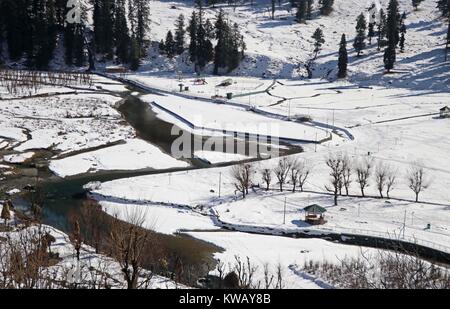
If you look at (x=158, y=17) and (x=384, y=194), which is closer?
(x=384, y=194)

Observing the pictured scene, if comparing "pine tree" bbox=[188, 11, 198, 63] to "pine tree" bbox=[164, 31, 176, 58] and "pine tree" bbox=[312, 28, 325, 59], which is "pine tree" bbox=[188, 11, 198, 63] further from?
"pine tree" bbox=[312, 28, 325, 59]

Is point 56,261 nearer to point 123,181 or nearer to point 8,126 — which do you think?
point 123,181

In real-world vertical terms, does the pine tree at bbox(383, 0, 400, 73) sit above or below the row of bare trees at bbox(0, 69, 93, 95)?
above

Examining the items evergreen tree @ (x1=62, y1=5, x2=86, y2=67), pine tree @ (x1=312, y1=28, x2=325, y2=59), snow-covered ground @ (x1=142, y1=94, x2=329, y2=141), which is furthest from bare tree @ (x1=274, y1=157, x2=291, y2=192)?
evergreen tree @ (x1=62, y1=5, x2=86, y2=67)
